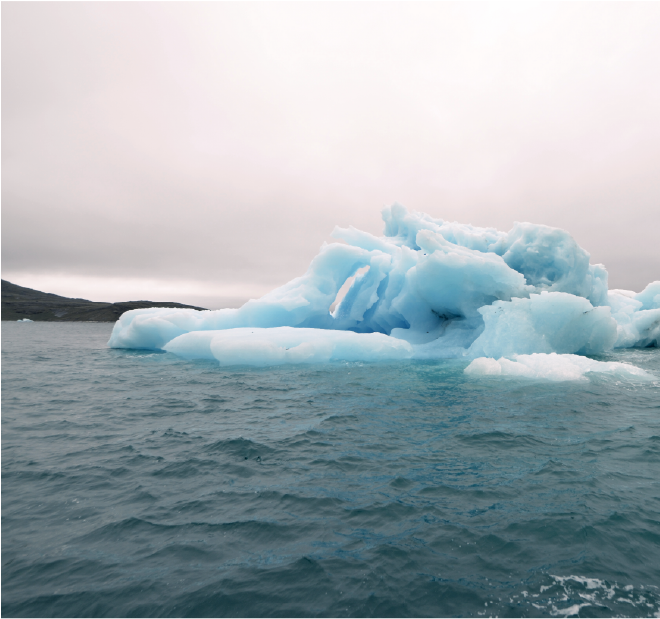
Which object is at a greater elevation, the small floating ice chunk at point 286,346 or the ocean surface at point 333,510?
Result: the small floating ice chunk at point 286,346

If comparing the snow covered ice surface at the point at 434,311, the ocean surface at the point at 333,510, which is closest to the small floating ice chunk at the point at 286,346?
the snow covered ice surface at the point at 434,311

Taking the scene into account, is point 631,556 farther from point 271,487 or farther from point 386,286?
point 386,286

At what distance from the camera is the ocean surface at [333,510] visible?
9.96 ft

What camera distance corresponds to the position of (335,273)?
19.3m

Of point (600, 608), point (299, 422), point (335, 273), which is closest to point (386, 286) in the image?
point (335, 273)

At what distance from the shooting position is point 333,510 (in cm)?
423

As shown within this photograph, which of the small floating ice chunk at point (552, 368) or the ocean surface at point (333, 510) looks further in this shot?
the small floating ice chunk at point (552, 368)

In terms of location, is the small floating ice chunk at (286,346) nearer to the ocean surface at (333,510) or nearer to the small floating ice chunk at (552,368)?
the small floating ice chunk at (552,368)

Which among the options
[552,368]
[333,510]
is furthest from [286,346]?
[333,510]

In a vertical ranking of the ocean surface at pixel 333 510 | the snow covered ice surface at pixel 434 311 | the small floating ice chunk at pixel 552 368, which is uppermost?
the snow covered ice surface at pixel 434 311

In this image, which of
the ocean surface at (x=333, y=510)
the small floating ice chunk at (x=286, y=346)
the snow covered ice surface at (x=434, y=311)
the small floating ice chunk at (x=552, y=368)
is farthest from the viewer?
the snow covered ice surface at (x=434, y=311)

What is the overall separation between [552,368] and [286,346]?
904 centimetres

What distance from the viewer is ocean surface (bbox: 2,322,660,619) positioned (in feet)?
9.96

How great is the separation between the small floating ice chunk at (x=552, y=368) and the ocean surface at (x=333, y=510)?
2.76 m
